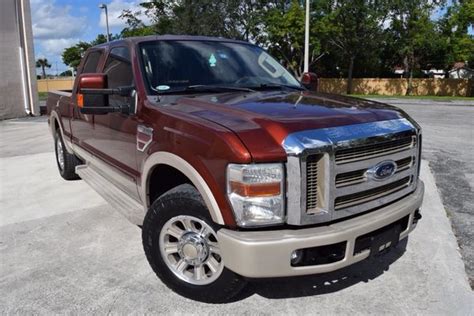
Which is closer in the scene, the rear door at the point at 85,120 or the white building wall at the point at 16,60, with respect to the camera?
the rear door at the point at 85,120

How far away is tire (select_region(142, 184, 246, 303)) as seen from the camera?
3.05 metres

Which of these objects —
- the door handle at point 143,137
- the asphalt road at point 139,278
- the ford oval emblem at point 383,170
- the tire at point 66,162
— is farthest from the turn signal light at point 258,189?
the tire at point 66,162

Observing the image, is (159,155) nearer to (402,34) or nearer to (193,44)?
(193,44)

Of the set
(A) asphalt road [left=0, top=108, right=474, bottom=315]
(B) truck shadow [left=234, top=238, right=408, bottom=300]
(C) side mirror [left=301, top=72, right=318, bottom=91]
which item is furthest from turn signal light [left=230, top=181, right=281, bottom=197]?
(C) side mirror [left=301, top=72, right=318, bottom=91]

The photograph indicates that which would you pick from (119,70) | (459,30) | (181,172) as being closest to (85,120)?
(119,70)

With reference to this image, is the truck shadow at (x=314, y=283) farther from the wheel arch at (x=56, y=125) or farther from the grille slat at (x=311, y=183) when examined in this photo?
the wheel arch at (x=56, y=125)

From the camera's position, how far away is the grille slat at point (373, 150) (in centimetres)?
282

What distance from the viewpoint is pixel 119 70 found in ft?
14.6

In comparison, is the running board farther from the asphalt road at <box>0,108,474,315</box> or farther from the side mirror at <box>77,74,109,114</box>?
the side mirror at <box>77,74,109,114</box>

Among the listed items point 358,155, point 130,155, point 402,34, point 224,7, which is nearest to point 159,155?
point 130,155

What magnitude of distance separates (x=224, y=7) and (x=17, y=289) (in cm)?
3482

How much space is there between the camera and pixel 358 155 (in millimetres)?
2908

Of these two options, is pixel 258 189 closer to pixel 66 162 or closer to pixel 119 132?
pixel 119 132

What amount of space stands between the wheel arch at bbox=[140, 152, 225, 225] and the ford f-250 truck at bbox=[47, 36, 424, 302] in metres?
0.01
